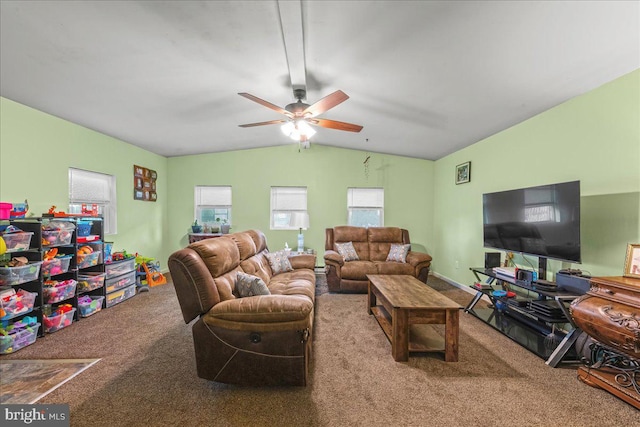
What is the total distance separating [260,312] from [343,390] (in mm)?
807

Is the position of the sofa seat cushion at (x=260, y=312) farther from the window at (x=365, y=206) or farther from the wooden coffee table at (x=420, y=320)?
the window at (x=365, y=206)

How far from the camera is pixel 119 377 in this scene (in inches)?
80.2

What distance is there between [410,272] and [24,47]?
15.8 ft

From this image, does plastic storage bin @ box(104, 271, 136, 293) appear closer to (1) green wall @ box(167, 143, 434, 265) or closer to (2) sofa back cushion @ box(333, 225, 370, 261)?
(1) green wall @ box(167, 143, 434, 265)

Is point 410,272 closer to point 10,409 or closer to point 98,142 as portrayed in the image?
point 10,409

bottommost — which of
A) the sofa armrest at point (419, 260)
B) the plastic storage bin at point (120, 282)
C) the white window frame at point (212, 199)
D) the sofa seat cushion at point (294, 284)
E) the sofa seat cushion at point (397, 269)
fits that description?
the plastic storage bin at point (120, 282)

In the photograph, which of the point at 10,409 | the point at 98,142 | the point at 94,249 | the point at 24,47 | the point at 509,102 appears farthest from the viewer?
the point at 98,142

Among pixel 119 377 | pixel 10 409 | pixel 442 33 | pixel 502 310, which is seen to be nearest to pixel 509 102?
pixel 442 33

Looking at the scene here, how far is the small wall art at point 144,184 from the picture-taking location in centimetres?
481

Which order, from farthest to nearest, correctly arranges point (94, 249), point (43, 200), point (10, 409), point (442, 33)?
1. point (94, 249)
2. point (43, 200)
3. point (442, 33)
4. point (10, 409)

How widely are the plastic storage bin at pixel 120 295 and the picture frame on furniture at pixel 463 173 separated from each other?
5484 millimetres

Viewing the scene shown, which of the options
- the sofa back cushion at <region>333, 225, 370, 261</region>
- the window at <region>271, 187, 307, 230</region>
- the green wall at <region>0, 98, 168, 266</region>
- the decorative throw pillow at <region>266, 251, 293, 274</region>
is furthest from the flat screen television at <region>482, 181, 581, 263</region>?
the green wall at <region>0, 98, 168, 266</region>

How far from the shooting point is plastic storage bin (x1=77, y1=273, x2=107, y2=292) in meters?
3.29

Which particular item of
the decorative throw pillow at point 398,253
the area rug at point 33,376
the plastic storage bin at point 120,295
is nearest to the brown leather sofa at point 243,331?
the area rug at point 33,376
